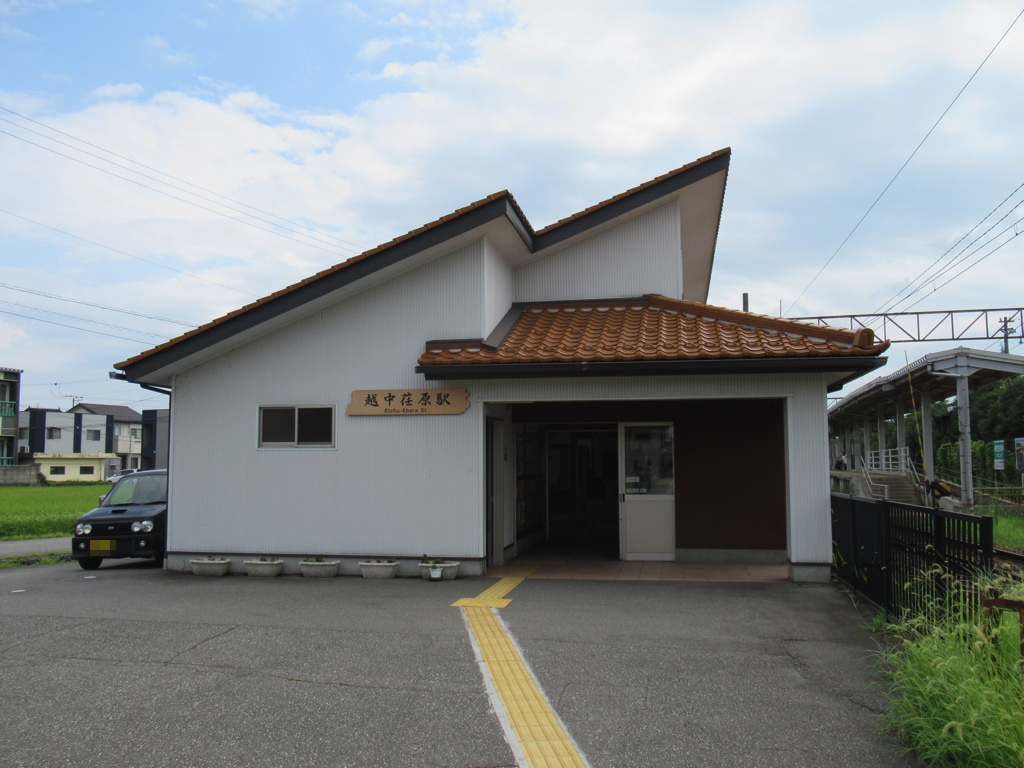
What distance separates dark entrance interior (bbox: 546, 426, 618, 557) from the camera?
15.9 meters

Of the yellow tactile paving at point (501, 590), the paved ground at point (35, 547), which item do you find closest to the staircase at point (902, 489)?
the yellow tactile paving at point (501, 590)

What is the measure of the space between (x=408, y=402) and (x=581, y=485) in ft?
22.2

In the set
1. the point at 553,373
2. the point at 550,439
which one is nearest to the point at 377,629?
the point at 553,373

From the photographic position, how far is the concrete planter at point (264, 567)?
1087 cm

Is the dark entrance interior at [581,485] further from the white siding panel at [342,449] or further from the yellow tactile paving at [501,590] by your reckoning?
the white siding panel at [342,449]

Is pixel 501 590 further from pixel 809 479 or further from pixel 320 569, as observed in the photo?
pixel 809 479

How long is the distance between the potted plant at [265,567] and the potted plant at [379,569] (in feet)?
4.01

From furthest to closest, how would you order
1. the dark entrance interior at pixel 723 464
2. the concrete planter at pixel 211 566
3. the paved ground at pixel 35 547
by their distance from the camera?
the paved ground at pixel 35 547 → the dark entrance interior at pixel 723 464 → the concrete planter at pixel 211 566

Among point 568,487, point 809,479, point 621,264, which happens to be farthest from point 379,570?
point 568,487

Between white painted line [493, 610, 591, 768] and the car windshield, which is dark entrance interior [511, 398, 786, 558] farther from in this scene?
the car windshield

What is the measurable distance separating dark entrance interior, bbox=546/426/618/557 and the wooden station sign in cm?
484

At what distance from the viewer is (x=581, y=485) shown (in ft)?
54.6

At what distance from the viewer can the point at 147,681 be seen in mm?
5891

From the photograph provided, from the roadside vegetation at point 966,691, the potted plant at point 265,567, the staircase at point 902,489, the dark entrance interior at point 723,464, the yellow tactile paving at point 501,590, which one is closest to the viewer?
the roadside vegetation at point 966,691
